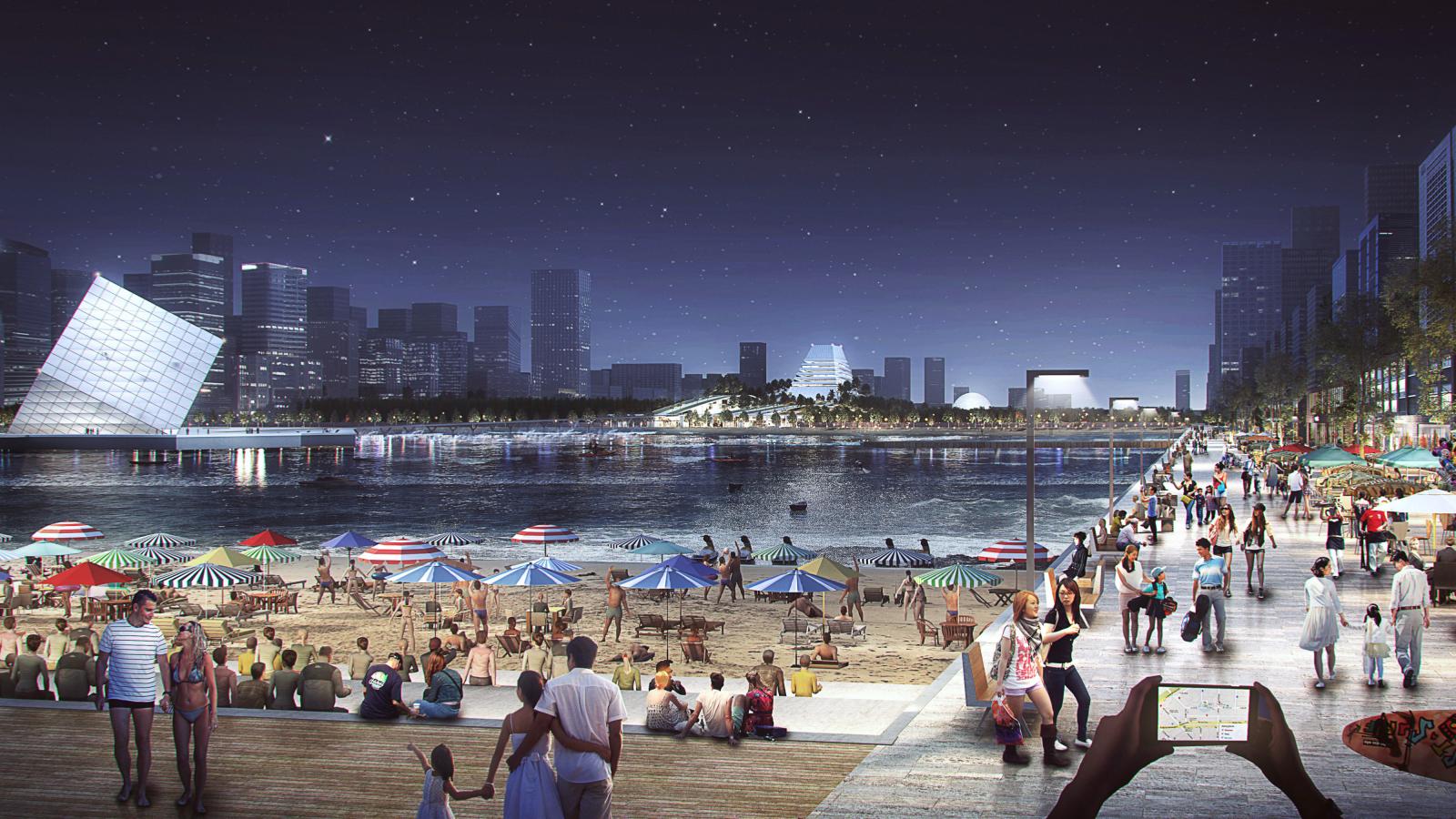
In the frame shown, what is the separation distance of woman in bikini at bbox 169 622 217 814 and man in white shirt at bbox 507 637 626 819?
348cm

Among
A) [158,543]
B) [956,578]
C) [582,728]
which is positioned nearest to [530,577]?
[956,578]

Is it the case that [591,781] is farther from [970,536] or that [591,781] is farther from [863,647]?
[970,536]

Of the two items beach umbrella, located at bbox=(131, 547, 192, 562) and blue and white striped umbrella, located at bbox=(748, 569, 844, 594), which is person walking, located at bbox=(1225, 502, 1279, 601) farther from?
beach umbrella, located at bbox=(131, 547, 192, 562)

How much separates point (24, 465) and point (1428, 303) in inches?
4815

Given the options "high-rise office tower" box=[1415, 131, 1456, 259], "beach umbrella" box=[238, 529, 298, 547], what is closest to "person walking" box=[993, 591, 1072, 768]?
"beach umbrella" box=[238, 529, 298, 547]

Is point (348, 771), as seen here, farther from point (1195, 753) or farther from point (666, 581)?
point (666, 581)

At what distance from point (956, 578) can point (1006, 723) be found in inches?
450

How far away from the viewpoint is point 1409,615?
39.6 ft

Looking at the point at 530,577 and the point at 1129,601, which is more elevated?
the point at 1129,601

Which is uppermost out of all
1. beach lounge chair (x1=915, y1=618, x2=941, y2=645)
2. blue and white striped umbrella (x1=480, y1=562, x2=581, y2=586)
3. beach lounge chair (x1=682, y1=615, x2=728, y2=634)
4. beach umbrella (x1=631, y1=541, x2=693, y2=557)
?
blue and white striped umbrella (x1=480, y1=562, x2=581, y2=586)

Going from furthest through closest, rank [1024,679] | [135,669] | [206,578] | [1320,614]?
[206,578]
[1320,614]
[1024,679]
[135,669]

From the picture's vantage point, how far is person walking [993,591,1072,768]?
9.74 m

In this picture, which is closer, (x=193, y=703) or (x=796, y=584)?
(x=193, y=703)

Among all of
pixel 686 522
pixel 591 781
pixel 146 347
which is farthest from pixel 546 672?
pixel 146 347
